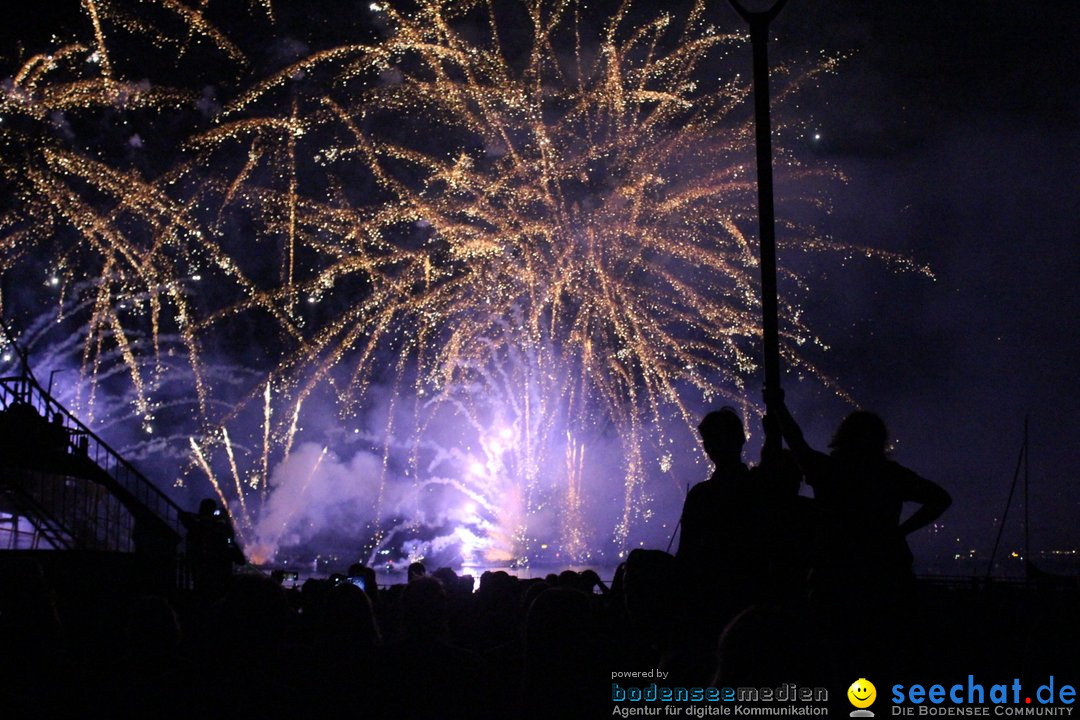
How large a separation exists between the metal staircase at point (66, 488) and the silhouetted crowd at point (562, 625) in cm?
1499

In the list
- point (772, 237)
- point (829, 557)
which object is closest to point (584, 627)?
point (829, 557)

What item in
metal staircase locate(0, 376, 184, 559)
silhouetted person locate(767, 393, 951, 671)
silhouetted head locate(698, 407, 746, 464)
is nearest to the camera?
silhouetted person locate(767, 393, 951, 671)

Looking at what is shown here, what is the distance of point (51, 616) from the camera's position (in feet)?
16.8

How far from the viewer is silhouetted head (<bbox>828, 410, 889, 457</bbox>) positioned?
205 inches

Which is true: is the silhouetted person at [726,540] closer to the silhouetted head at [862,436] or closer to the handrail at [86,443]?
the silhouetted head at [862,436]

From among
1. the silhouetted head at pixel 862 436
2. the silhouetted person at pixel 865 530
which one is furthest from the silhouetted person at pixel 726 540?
the silhouetted head at pixel 862 436

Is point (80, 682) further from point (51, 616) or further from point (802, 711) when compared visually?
point (802, 711)

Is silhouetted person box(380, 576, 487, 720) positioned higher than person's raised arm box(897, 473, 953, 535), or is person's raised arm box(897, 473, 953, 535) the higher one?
person's raised arm box(897, 473, 953, 535)

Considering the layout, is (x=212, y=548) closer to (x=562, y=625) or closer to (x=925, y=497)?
(x=562, y=625)

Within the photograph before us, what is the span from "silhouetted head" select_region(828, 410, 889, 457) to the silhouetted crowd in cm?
1

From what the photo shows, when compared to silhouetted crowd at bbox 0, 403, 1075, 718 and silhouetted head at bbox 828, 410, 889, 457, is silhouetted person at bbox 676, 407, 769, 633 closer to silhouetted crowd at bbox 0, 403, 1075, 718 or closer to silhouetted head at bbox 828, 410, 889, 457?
silhouetted crowd at bbox 0, 403, 1075, 718

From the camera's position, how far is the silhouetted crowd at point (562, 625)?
4.30 m

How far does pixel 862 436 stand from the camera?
5.22 m

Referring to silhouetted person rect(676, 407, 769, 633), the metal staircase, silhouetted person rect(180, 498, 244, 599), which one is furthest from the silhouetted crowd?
the metal staircase
